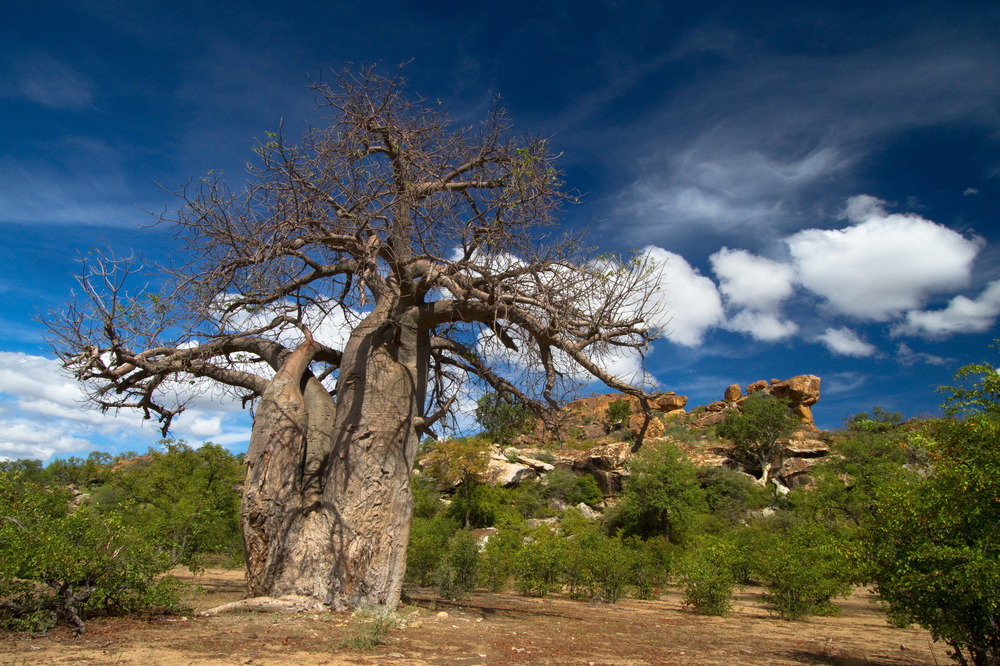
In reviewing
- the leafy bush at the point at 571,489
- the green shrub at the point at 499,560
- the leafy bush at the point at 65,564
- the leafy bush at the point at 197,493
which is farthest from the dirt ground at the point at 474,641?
the leafy bush at the point at 571,489

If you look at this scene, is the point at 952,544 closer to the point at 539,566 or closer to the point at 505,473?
the point at 539,566

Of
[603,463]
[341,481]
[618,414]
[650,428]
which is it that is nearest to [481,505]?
[603,463]

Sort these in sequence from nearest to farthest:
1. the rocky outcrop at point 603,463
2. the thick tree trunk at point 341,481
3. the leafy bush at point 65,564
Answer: the leafy bush at point 65,564 → the thick tree trunk at point 341,481 → the rocky outcrop at point 603,463

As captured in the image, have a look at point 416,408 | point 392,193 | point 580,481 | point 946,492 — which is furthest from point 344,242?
point 580,481

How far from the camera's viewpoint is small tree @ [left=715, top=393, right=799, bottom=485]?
2952 cm

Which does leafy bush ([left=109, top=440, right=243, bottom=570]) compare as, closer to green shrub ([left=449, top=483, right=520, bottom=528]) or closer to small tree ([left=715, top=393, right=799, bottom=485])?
green shrub ([left=449, top=483, right=520, bottom=528])

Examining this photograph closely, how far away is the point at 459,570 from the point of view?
8.88 m

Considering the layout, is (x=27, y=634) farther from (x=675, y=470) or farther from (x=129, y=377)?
(x=675, y=470)

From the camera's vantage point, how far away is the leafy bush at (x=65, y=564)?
12.1 feet

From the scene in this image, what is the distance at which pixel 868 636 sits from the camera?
681 centimetres

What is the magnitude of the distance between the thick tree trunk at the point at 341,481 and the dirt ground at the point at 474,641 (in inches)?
17.9

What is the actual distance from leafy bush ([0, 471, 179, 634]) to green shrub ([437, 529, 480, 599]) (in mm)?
4343

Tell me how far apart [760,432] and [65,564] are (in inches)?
1241

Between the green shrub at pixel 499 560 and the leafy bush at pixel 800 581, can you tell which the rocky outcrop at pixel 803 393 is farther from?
the green shrub at pixel 499 560
